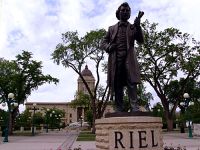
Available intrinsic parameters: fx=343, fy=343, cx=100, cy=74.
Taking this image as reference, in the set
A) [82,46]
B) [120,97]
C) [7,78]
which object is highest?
[82,46]

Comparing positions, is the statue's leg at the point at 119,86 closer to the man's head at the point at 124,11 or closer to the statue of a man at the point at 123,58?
the statue of a man at the point at 123,58

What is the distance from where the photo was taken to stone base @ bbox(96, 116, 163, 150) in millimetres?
7488

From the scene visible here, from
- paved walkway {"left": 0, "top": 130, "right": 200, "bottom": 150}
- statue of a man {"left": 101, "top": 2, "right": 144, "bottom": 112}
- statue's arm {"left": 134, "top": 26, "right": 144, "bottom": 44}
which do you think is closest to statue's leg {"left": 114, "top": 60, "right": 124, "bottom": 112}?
statue of a man {"left": 101, "top": 2, "right": 144, "bottom": 112}

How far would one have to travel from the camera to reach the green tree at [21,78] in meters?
39.1

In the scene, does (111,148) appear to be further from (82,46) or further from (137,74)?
(82,46)

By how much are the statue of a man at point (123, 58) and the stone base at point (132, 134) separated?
739 millimetres

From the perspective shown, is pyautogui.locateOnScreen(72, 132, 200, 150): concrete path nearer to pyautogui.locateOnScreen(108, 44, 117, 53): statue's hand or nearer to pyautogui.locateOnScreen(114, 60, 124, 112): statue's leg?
pyautogui.locateOnScreen(114, 60, 124, 112): statue's leg

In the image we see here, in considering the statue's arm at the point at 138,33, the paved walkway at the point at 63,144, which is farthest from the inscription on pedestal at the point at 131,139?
the paved walkway at the point at 63,144

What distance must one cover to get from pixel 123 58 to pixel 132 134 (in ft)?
6.45

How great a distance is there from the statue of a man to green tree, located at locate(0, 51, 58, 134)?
1241 inches

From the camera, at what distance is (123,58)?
8.47 m

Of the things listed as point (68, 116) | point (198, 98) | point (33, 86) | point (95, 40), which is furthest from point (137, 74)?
point (68, 116)

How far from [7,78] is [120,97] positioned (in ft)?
109

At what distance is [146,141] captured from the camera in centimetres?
752
